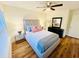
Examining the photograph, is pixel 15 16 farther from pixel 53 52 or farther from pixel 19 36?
pixel 53 52

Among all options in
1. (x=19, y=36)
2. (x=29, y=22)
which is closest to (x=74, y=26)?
(x=29, y=22)

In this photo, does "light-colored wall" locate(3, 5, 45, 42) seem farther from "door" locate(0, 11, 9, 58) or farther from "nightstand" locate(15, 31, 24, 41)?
"door" locate(0, 11, 9, 58)

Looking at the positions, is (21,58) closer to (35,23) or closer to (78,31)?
(35,23)

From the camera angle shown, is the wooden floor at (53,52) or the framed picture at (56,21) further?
the framed picture at (56,21)

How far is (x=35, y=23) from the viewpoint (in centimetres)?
532

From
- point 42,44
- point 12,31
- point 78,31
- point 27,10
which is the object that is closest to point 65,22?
point 78,31

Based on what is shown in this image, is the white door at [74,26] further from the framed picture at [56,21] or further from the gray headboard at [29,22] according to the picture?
the gray headboard at [29,22]

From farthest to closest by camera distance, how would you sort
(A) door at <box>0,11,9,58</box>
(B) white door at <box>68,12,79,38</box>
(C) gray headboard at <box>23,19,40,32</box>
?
(B) white door at <box>68,12,79,38</box> → (C) gray headboard at <box>23,19,40,32</box> → (A) door at <box>0,11,9,58</box>

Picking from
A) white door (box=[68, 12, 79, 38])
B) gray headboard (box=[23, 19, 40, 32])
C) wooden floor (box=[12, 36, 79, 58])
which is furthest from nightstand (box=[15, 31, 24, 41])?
white door (box=[68, 12, 79, 38])

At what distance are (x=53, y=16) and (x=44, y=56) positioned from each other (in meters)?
4.20

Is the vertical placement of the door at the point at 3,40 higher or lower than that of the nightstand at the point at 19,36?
higher

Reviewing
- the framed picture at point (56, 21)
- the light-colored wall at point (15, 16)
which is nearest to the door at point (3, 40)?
the light-colored wall at point (15, 16)

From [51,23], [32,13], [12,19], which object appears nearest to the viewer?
[12,19]

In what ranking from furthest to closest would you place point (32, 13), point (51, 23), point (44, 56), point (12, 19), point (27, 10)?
point (51, 23), point (32, 13), point (27, 10), point (12, 19), point (44, 56)
